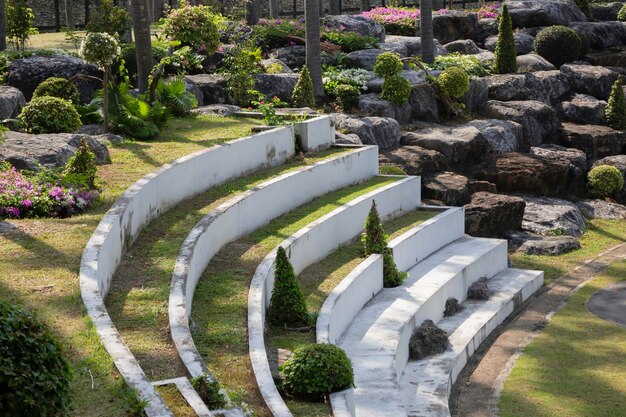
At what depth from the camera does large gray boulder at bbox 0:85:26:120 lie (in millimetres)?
19531

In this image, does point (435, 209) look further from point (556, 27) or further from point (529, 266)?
point (556, 27)

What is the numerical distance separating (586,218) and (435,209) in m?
6.65

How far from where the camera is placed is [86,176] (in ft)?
50.4

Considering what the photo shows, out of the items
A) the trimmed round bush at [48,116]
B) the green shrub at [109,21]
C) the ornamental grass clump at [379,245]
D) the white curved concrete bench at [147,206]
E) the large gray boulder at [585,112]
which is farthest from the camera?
the large gray boulder at [585,112]

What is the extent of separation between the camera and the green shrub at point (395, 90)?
27.3 metres

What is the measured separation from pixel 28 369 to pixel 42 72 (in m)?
16.5

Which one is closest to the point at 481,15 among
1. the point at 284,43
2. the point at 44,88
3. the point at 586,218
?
the point at 284,43

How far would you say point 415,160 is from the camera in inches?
967

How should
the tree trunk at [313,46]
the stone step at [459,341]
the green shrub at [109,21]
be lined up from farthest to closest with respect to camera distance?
the green shrub at [109,21] → the tree trunk at [313,46] → the stone step at [459,341]

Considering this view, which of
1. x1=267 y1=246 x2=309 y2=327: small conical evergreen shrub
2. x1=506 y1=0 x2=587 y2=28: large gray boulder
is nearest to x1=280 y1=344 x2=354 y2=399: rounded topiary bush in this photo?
x1=267 y1=246 x2=309 y2=327: small conical evergreen shrub

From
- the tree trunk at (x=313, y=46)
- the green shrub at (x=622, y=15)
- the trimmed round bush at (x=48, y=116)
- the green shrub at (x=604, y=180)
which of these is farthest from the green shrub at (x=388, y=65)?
the green shrub at (x=622, y=15)

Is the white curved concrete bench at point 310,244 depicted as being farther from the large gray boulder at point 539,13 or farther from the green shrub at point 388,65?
the large gray boulder at point 539,13

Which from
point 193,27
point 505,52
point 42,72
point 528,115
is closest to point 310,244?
point 42,72

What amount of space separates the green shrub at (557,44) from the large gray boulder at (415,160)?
43.7 feet
